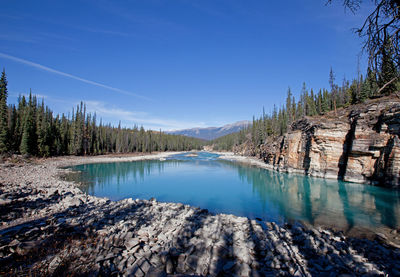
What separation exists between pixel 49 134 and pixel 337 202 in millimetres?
53816

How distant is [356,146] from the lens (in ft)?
79.9

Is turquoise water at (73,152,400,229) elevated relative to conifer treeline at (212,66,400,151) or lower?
lower

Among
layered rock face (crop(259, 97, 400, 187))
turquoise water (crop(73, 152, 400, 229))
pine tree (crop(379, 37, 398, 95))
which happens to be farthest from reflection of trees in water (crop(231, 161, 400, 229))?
pine tree (crop(379, 37, 398, 95))

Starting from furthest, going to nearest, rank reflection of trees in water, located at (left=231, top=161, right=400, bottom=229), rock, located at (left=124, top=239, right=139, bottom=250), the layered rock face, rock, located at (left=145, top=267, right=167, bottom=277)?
the layered rock face < reflection of trees in water, located at (left=231, top=161, right=400, bottom=229) < rock, located at (left=124, top=239, right=139, bottom=250) < rock, located at (left=145, top=267, right=167, bottom=277)

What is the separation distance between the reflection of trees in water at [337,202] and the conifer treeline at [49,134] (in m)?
43.0

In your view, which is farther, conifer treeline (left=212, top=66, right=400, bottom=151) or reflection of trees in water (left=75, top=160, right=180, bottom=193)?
conifer treeline (left=212, top=66, right=400, bottom=151)

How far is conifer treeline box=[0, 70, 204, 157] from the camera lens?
36.3 meters

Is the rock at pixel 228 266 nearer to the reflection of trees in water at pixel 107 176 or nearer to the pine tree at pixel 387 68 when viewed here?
the pine tree at pixel 387 68

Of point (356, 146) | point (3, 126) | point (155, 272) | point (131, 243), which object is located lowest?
point (155, 272)

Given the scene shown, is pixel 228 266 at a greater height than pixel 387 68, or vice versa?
pixel 387 68

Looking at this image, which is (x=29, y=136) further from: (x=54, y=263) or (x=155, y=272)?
(x=155, y=272)

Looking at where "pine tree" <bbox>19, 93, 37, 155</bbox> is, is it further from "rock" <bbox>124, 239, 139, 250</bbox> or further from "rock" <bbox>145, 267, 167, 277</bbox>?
"rock" <bbox>145, 267, 167, 277</bbox>

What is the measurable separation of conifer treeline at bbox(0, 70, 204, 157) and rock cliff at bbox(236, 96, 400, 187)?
5046 cm

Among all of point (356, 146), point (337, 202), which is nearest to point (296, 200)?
point (337, 202)
